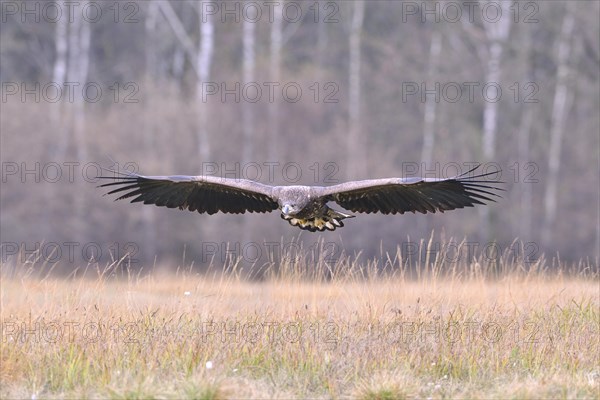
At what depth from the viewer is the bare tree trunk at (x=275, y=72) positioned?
27.0m

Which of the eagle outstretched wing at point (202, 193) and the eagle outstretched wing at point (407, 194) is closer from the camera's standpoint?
the eagle outstretched wing at point (407, 194)

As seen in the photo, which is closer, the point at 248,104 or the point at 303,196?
the point at 303,196

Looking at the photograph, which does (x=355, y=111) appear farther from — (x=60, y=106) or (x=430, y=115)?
(x=60, y=106)

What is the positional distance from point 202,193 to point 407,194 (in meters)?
1.99

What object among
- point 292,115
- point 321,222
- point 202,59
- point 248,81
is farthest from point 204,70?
point 321,222

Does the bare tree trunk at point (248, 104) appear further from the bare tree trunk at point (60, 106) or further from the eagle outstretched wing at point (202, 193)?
the eagle outstretched wing at point (202, 193)

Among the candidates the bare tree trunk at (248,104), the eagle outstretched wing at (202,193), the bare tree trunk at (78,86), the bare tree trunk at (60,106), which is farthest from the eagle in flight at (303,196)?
the bare tree trunk at (60,106)

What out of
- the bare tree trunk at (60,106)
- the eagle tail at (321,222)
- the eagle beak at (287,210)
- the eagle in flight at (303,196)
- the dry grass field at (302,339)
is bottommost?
the dry grass field at (302,339)

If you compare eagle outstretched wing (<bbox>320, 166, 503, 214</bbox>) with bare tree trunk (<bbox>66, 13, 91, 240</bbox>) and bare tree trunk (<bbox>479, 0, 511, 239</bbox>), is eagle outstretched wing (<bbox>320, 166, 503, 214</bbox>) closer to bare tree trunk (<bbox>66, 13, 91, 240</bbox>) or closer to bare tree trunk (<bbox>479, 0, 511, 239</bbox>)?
bare tree trunk (<bbox>479, 0, 511, 239</bbox>)

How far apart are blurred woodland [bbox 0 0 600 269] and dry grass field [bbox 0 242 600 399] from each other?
1222cm

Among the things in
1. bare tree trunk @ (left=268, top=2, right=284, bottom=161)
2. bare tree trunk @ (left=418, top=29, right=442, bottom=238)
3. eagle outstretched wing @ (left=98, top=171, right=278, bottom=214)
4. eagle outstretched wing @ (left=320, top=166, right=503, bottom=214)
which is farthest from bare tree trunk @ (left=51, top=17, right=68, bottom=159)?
eagle outstretched wing @ (left=320, top=166, right=503, bottom=214)

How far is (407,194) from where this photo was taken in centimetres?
1031

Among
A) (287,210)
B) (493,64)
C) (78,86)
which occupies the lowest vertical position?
(287,210)

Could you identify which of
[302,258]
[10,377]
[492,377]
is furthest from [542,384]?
[10,377]
